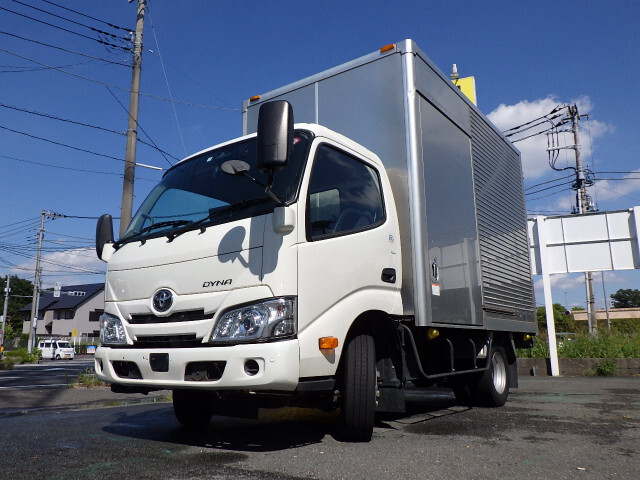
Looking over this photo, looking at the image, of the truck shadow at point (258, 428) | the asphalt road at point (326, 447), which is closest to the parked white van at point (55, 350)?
the asphalt road at point (326, 447)

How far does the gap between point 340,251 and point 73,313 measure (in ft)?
218

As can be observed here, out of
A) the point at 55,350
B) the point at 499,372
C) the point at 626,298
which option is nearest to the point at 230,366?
the point at 499,372

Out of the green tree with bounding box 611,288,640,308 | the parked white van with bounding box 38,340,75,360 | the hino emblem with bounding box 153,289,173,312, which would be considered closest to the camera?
the hino emblem with bounding box 153,289,173,312

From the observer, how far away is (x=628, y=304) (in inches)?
3782

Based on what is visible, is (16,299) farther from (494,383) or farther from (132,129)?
(494,383)

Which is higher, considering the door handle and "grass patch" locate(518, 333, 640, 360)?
the door handle

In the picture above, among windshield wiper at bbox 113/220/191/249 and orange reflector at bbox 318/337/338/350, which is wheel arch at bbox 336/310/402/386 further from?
windshield wiper at bbox 113/220/191/249

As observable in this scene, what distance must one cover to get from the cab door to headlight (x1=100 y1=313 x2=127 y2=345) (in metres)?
1.47

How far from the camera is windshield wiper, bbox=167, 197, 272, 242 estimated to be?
3.72 metres

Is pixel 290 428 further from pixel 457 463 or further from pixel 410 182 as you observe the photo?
pixel 410 182

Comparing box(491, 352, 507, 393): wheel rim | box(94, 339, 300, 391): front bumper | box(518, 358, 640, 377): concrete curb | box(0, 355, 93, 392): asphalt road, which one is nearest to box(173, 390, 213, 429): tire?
box(94, 339, 300, 391): front bumper


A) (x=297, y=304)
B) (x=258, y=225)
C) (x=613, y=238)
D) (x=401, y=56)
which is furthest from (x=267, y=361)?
(x=613, y=238)

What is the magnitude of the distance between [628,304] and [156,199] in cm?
10956

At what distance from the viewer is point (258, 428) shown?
190 inches
